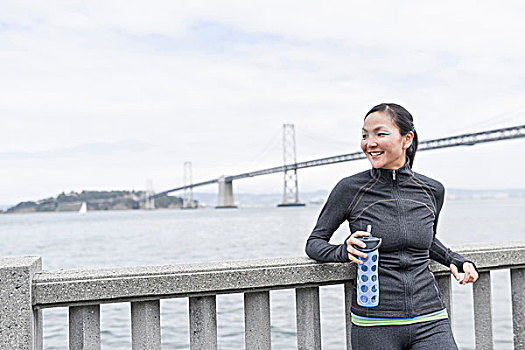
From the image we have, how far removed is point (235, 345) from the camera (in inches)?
330

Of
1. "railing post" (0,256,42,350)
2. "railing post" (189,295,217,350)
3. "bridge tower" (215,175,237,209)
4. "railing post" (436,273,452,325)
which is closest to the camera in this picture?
"railing post" (0,256,42,350)

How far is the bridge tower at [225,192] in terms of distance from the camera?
196 ft

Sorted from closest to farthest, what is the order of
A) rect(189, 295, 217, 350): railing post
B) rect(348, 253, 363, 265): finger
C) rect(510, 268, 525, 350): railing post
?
1. rect(348, 253, 363, 265): finger
2. rect(189, 295, 217, 350): railing post
3. rect(510, 268, 525, 350): railing post

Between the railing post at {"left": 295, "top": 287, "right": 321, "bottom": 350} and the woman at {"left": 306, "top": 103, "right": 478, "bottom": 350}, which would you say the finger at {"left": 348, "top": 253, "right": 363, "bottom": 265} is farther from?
the railing post at {"left": 295, "top": 287, "right": 321, "bottom": 350}

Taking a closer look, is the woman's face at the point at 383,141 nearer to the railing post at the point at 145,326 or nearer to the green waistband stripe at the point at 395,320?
the green waistband stripe at the point at 395,320

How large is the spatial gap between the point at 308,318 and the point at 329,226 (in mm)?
359

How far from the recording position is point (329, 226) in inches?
89.4

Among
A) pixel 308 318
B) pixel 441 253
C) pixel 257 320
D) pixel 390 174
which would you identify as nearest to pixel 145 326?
pixel 257 320

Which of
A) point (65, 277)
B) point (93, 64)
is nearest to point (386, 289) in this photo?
point (65, 277)

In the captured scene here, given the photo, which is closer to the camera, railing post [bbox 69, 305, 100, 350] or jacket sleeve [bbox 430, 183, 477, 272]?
railing post [bbox 69, 305, 100, 350]

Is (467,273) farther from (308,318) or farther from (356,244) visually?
(308,318)

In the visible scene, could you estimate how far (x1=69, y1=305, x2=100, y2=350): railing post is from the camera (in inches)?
82.7

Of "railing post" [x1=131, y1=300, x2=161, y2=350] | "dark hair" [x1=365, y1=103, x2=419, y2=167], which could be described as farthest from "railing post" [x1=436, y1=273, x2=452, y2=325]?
"railing post" [x1=131, y1=300, x2=161, y2=350]

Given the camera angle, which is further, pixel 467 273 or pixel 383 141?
pixel 467 273
